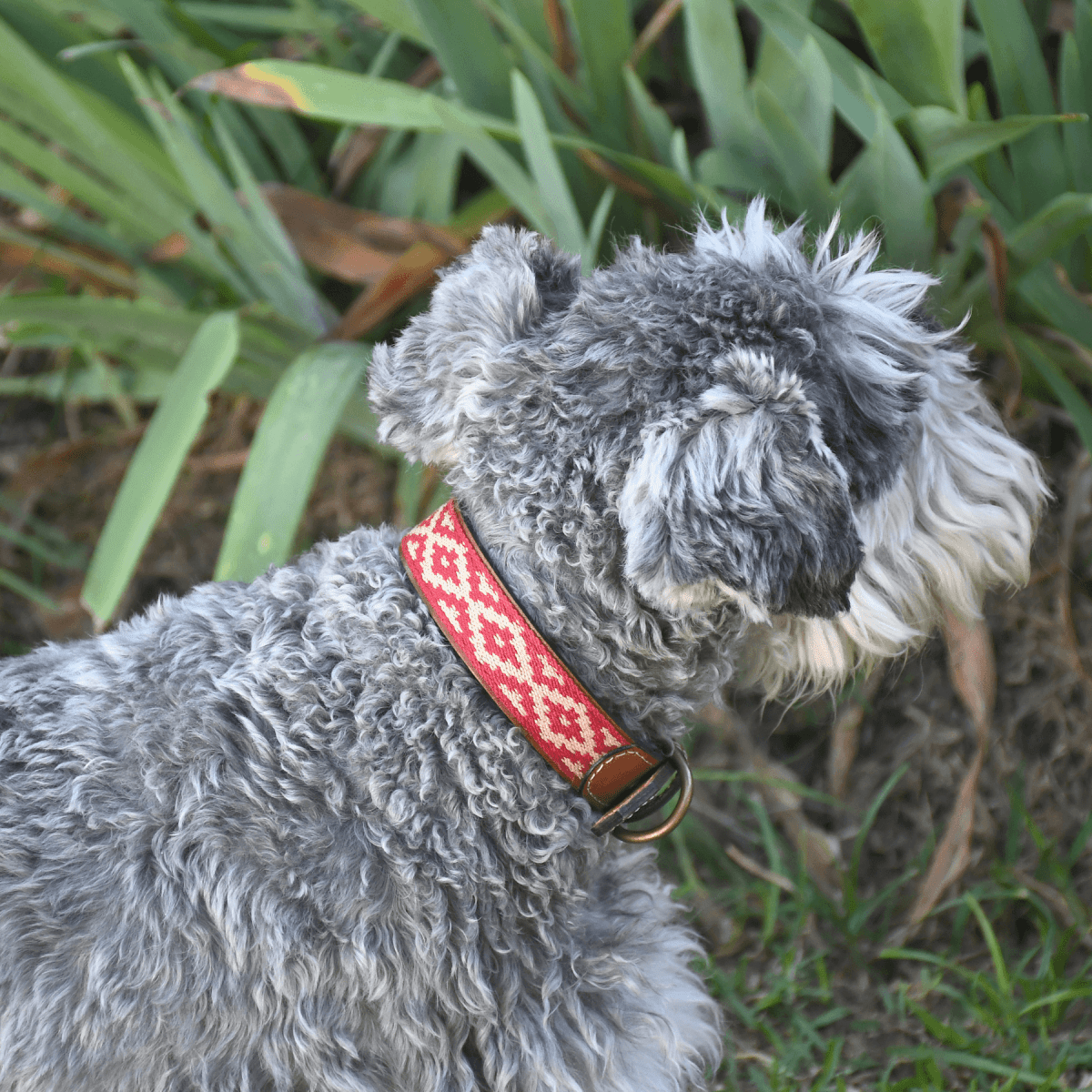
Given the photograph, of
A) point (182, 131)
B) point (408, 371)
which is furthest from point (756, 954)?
point (182, 131)

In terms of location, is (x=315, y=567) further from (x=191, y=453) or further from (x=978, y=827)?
(x=191, y=453)

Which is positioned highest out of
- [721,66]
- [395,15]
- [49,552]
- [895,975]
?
[395,15]

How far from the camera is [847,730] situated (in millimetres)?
2564

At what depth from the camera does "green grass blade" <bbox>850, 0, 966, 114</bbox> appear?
1973 millimetres

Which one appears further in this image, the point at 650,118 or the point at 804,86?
the point at 650,118

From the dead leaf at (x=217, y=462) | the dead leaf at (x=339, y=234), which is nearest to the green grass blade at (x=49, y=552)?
the dead leaf at (x=217, y=462)

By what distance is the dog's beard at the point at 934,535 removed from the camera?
62.4 inches

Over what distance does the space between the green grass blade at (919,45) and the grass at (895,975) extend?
1484 millimetres

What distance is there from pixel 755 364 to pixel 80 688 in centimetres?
106

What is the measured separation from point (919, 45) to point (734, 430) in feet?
4.03

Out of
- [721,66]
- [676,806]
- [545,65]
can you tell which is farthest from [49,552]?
[676,806]

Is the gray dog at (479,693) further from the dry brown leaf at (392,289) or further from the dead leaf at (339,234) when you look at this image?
the dead leaf at (339,234)

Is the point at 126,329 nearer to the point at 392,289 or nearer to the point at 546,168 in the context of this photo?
the point at 392,289

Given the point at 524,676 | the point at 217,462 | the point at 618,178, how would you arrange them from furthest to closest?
1. the point at 217,462
2. the point at 618,178
3. the point at 524,676
